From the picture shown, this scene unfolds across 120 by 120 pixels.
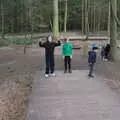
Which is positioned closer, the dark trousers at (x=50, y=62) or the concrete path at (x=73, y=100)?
the concrete path at (x=73, y=100)

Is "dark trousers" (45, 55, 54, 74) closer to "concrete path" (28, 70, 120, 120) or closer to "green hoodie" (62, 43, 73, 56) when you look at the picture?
"concrete path" (28, 70, 120, 120)

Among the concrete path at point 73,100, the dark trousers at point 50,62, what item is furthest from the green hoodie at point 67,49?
the concrete path at point 73,100

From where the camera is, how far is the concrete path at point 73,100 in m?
6.95

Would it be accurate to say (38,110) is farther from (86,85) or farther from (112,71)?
(112,71)

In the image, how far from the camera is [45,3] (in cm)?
5194

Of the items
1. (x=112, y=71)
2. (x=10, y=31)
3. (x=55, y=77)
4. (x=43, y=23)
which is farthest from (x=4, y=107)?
(x=43, y=23)

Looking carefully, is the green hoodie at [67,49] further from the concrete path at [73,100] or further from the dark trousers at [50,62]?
the concrete path at [73,100]

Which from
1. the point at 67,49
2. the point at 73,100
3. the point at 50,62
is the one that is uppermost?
the point at 67,49

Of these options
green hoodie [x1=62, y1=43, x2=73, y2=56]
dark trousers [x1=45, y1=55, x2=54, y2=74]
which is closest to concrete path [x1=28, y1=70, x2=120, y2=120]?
dark trousers [x1=45, y1=55, x2=54, y2=74]

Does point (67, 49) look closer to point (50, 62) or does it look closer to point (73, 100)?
point (50, 62)

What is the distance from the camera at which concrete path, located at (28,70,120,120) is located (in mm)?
6945

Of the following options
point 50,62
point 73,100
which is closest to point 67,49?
point 50,62

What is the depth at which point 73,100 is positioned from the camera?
8227 millimetres

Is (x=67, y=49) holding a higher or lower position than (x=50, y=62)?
higher
